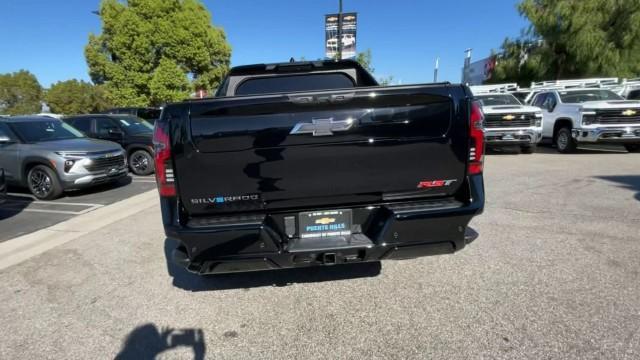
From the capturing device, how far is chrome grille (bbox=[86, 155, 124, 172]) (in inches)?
293

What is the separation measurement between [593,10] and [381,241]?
91.9 ft

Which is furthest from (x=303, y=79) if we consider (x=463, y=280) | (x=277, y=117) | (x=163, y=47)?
(x=163, y=47)

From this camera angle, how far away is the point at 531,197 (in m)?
6.18

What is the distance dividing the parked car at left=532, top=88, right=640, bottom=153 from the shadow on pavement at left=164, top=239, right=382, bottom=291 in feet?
33.6

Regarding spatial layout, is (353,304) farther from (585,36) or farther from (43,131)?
(585,36)

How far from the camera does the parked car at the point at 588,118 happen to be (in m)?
10.2

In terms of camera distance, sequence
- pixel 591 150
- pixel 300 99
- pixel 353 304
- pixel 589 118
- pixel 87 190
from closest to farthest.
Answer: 1. pixel 300 99
2. pixel 353 304
3. pixel 87 190
4. pixel 589 118
5. pixel 591 150

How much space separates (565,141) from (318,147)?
11998 mm

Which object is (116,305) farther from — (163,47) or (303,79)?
(163,47)

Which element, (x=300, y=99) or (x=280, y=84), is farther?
(x=280, y=84)

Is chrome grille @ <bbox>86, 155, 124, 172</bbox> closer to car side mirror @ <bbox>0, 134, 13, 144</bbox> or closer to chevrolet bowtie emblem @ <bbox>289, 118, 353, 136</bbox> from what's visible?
car side mirror @ <bbox>0, 134, 13, 144</bbox>

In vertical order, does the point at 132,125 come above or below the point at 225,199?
above

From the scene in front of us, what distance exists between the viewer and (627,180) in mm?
7199

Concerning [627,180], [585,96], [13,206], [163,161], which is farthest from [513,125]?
[13,206]
